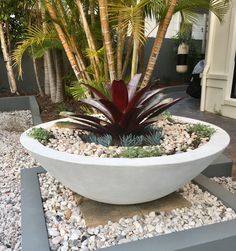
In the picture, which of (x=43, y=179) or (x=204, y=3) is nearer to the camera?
(x=43, y=179)

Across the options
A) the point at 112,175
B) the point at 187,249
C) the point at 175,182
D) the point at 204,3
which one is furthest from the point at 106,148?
the point at 204,3

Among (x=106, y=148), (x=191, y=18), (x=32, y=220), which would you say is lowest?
(x=32, y=220)

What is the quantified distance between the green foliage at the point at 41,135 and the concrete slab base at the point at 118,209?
1.70 feet

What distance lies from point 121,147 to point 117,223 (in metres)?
0.48

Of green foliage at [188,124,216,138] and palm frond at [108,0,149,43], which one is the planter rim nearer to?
green foliage at [188,124,216,138]

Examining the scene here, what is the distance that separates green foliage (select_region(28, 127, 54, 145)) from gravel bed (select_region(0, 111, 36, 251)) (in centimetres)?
67

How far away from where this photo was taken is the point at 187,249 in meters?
1.34

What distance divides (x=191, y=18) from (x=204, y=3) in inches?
12.9

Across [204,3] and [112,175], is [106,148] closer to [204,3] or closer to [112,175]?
[112,175]

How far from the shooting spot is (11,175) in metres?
2.91

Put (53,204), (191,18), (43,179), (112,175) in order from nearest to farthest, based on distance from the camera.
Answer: (112,175), (53,204), (43,179), (191,18)

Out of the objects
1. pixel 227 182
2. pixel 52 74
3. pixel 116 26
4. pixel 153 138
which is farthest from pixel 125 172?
pixel 52 74

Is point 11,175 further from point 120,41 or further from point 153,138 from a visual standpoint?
point 120,41

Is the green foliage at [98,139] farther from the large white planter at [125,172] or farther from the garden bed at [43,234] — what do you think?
the garden bed at [43,234]
